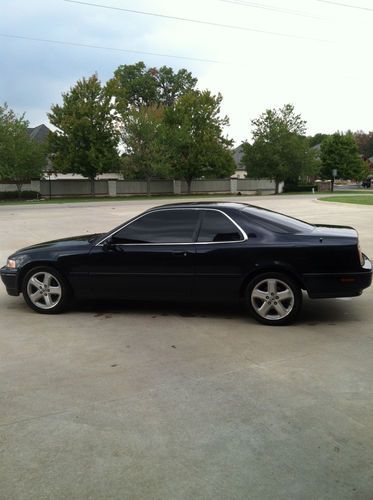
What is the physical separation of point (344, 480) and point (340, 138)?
219ft

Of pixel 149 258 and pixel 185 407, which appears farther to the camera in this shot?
pixel 149 258

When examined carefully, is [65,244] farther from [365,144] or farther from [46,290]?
[365,144]

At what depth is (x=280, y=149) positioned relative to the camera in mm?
54438

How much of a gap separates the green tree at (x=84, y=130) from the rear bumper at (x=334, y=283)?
4082 cm

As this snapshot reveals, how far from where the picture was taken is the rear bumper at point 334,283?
226 inches

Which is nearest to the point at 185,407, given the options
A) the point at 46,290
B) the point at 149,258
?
the point at 149,258

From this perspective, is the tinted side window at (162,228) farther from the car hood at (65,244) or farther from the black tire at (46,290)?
the black tire at (46,290)

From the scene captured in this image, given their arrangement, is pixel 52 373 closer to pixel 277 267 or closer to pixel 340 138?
pixel 277 267

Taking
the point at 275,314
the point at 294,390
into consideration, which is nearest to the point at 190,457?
the point at 294,390

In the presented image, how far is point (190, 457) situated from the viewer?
10.3 ft

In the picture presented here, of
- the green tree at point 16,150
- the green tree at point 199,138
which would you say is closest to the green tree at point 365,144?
the green tree at point 199,138

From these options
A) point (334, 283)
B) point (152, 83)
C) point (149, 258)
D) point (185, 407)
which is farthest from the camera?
point (152, 83)

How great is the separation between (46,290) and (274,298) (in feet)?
9.49

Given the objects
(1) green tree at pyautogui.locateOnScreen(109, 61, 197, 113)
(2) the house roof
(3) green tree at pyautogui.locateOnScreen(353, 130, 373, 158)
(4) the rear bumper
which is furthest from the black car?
(3) green tree at pyautogui.locateOnScreen(353, 130, 373, 158)
